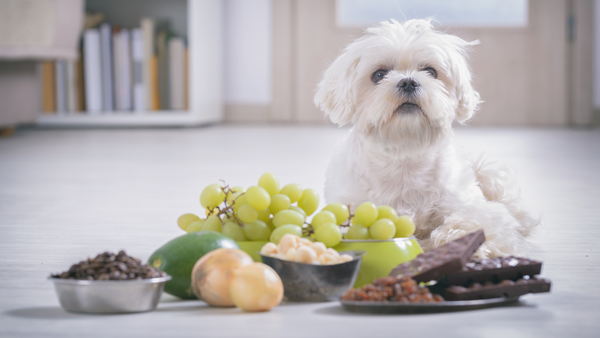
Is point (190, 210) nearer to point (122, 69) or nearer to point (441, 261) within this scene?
point (441, 261)

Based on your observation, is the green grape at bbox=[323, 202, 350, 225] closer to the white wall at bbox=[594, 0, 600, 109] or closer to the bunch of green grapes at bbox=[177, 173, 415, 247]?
the bunch of green grapes at bbox=[177, 173, 415, 247]

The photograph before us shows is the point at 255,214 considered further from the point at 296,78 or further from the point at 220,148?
the point at 296,78

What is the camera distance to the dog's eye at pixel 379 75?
1591 millimetres

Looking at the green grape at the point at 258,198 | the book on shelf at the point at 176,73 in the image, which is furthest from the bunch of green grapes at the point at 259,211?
the book on shelf at the point at 176,73

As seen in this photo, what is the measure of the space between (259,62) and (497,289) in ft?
19.0

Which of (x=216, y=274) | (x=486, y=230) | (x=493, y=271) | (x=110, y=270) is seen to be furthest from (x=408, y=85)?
(x=110, y=270)

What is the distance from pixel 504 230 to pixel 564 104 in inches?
207

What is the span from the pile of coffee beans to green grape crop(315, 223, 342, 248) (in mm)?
289

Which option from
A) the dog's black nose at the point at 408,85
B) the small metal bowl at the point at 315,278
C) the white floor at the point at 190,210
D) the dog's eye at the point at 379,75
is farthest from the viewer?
the dog's eye at the point at 379,75

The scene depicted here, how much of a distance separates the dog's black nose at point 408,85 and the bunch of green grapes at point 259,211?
0.34 metres

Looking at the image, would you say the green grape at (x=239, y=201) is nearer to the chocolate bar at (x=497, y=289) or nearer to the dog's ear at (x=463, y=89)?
the chocolate bar at (x=497, y=289)

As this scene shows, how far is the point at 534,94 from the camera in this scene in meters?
6.27

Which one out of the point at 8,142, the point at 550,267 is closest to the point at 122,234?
the point at 550,267

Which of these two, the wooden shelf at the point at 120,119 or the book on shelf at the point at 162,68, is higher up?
the book on shelf at the point at 162,68
